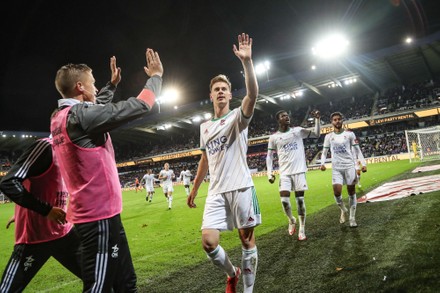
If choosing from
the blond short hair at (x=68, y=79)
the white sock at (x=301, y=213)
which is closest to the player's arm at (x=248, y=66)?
the blond short hair at (x=68, y=79)

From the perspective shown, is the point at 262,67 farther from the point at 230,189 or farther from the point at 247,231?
the point at 247,231

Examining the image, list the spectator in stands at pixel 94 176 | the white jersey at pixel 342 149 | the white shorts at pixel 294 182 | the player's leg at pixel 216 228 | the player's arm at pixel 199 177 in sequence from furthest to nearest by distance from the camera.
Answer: the white jersey at pixel 342 149, the white shorts at pixel 294 182, the player's arm at pixel 199 177, the player's leg at pixel 216 228, the spectator in stands at pixel 94 176

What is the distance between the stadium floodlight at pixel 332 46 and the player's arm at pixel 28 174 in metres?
35.4

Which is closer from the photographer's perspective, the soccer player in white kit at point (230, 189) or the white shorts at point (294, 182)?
the soccer player in white kit at point (230, 189)

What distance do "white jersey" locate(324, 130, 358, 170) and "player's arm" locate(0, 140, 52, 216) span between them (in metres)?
6.62

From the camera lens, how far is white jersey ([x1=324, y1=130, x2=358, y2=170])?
7.72 metres

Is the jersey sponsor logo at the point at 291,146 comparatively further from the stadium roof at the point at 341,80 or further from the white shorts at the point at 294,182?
the stadium roof at the point at 341,80

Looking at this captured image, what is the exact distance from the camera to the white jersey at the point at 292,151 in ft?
24.0

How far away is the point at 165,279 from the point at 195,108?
4078 cm

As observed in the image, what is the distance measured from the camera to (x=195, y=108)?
4512cm

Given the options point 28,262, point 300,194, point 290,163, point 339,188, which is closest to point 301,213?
point 300,194

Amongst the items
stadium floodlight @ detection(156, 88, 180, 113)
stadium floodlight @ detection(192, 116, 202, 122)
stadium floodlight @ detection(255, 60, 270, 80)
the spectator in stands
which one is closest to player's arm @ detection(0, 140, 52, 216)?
the spectator in stands

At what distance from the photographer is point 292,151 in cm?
738

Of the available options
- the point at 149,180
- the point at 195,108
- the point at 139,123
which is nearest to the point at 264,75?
the point at 195,108
